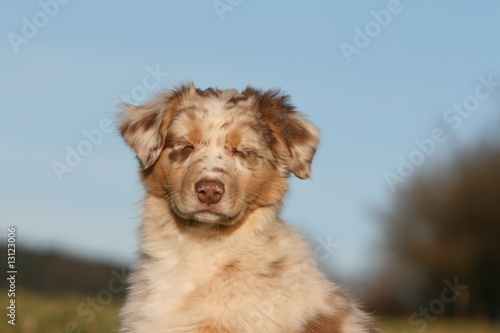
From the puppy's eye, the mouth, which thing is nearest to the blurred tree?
the puppy's eye

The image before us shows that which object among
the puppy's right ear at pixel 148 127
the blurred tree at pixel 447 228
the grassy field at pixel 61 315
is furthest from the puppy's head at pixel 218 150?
the blurred tree at pixel 447 228

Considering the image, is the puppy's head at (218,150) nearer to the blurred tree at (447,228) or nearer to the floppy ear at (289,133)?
the floppy ear at (289,133)

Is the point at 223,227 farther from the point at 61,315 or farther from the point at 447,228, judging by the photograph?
the point at 447,228

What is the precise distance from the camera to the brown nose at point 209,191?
6285mm

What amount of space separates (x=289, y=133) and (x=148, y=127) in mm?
1213

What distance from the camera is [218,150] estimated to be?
260 inches

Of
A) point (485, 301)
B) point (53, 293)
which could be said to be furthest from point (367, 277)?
point (53, 293)

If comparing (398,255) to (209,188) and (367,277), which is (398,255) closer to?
(367,277)

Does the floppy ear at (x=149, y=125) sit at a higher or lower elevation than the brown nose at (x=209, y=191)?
higher

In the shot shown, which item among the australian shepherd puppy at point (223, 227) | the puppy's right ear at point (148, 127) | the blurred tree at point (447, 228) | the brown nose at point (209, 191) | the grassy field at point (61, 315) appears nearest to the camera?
the australian shepherd puppy at point (223, 227)

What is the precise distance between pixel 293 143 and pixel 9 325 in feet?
16.0

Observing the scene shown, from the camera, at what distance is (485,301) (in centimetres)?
3181

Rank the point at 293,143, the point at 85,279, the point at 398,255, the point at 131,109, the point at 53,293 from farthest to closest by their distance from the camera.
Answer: the point at 398,255, the point at 85,279, the point at 53,293, the point at 131,109, the point at 293,143

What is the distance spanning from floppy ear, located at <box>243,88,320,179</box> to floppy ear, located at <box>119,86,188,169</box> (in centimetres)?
71
